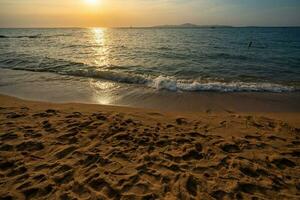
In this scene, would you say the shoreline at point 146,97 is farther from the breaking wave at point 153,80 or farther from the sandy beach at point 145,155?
the sandy beach at point 145,155

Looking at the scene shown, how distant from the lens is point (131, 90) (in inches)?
363

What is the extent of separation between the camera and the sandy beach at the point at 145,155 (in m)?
3.20

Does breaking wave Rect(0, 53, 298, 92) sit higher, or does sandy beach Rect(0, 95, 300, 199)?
breaking wave Rect(0, 53, 298, 92)

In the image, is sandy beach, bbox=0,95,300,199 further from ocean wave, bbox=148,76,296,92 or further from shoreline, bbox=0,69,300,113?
ocean wave, bbox=148,76,296,92

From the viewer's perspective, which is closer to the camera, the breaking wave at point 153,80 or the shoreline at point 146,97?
the shoreline at point 146,97

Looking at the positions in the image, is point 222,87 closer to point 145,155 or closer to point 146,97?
point 146,97

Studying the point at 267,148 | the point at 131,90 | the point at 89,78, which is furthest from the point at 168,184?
the point at 89,78

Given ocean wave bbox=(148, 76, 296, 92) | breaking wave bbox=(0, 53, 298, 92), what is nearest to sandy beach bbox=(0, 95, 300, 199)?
ocean wave bbox=(148, 76, 296, 92)

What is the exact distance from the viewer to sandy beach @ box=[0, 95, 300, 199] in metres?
3.20

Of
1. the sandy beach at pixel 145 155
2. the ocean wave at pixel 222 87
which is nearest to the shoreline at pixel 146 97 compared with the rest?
the ocean wave at pixel 222 87

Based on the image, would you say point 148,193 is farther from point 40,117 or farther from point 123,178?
point 40,117

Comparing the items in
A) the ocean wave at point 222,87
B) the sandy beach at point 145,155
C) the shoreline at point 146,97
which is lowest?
the sandy beach at point 145,155

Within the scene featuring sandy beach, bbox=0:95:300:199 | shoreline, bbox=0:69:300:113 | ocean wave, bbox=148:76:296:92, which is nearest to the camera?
sandy beach, bbox=0:95:300:199

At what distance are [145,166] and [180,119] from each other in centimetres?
239
